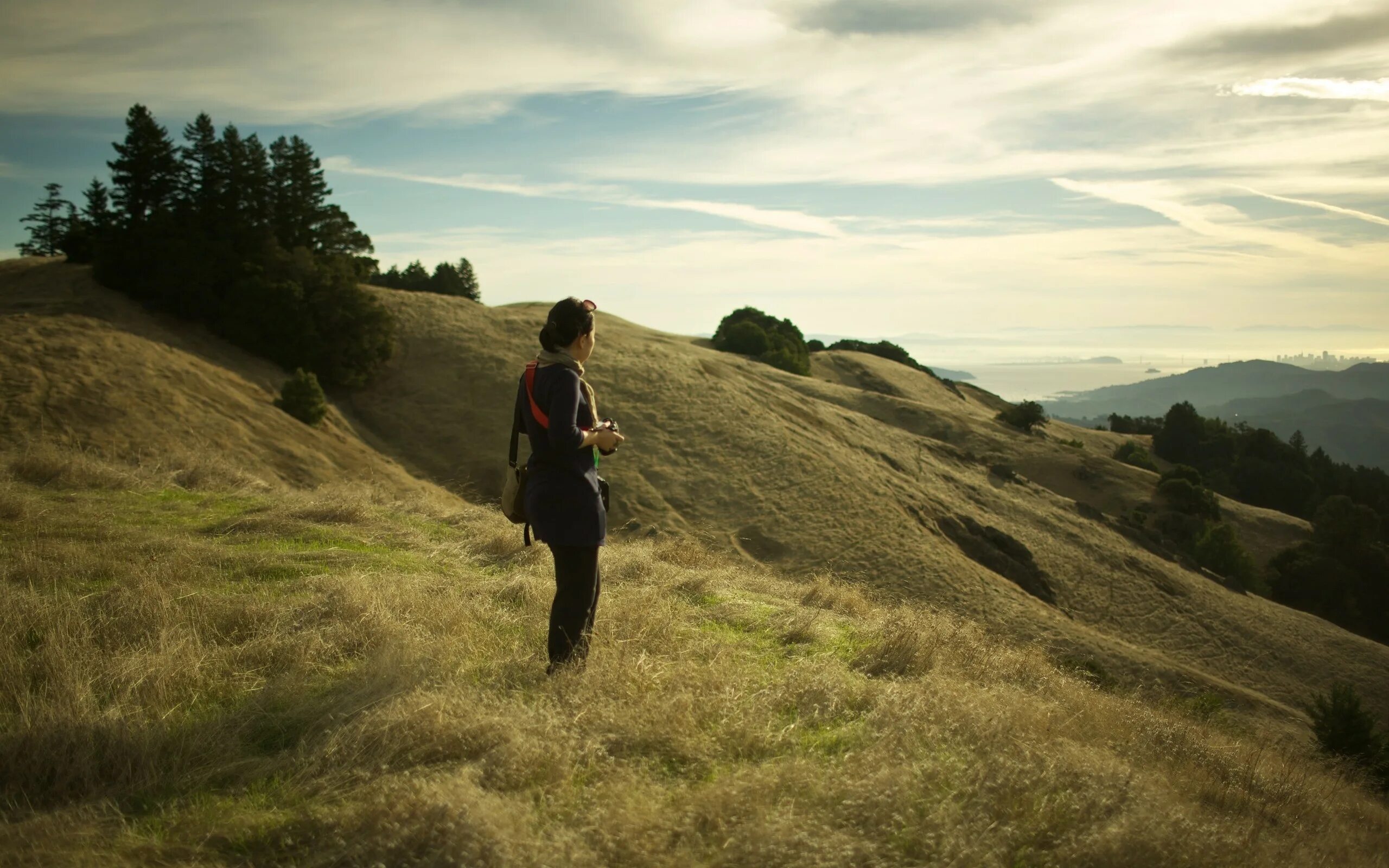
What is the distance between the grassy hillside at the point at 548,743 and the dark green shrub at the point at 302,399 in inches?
657

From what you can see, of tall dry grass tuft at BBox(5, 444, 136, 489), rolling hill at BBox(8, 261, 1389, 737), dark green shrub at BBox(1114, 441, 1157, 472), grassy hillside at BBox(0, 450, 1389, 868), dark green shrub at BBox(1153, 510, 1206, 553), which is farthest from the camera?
dark green shrub at BBox(1114, 441, 1157, 472)

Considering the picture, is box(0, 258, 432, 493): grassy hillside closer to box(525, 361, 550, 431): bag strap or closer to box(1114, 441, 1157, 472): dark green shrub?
box(525, 361, 550, 431): bag strap

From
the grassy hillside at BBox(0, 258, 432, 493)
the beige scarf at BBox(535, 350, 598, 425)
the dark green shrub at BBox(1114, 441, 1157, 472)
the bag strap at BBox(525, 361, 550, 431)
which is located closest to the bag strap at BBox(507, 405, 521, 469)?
the bag strap at BBox(525, 361, 550, 431)

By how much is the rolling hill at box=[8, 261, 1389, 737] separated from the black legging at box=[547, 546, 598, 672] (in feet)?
43.0

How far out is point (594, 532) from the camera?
4484 mm

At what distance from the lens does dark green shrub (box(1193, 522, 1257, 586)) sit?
1358 inches

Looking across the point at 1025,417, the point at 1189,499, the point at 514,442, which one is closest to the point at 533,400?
the point at 514,442

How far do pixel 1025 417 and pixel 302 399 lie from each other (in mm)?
42672

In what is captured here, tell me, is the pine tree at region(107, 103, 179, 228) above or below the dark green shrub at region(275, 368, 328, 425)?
above

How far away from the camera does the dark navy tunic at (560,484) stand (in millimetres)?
4453

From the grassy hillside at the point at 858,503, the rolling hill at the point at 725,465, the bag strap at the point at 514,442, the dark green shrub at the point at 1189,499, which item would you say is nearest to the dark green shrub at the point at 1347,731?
the rolling hill at the point at 725,465

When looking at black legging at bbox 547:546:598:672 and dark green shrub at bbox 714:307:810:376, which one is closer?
black legging at bbox 547:546:598:672

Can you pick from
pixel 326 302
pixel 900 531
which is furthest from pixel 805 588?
pixel 326 302

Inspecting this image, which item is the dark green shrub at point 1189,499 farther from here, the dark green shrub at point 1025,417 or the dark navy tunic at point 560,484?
the dark navy tunic at point 560,484
